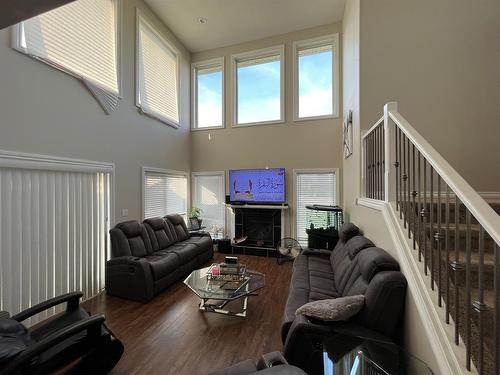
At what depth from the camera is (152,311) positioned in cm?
296

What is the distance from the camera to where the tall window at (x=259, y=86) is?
5629 mm

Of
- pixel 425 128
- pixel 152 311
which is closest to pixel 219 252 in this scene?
pixel 152 311

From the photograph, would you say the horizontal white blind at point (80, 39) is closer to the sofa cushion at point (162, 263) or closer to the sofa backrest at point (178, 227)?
the sofa backrest at point (178, 227)

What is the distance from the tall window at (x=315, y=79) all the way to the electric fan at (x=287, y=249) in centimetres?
284

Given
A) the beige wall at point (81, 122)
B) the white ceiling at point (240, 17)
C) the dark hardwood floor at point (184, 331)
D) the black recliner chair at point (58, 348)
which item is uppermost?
the white ceiling at point (240, 17)

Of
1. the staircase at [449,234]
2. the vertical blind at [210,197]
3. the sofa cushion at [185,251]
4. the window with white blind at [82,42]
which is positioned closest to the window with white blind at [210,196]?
the vertical blind at [210,197]

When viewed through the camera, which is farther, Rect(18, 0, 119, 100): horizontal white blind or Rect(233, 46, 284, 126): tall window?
Rect(233, 46, 284, 126): tall window

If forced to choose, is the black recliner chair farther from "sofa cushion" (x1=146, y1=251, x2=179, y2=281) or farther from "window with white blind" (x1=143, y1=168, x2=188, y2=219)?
"window with white blind" (x1=143, y1=168, x2=188, y2=219)

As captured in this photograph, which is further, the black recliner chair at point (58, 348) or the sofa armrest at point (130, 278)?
the sofa armrest at point (130, 278)

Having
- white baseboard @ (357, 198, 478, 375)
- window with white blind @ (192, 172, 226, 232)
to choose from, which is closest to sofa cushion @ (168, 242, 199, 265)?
window with white blind @ (192, 172, 226, 232)

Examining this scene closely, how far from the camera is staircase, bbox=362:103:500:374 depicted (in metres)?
1.01

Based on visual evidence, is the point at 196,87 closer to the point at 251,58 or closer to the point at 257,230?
the point at 251,58

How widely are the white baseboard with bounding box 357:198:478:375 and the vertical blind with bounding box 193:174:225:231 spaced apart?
14.7ft

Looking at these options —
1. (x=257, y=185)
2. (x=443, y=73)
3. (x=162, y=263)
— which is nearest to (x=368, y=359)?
(x=162, y=263)
